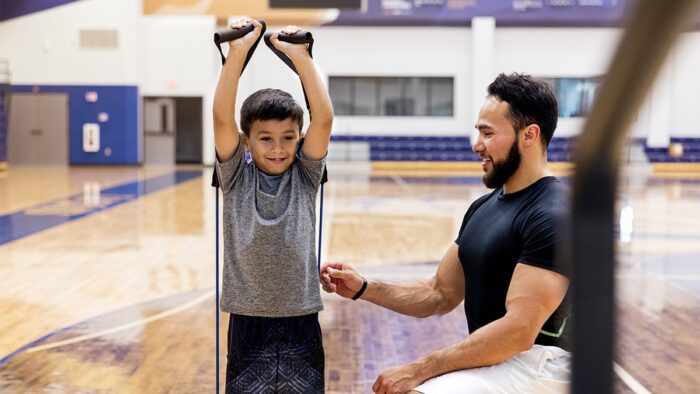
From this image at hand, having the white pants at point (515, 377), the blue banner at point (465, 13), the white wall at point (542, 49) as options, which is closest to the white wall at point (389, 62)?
the blue banner at point (465, 13)

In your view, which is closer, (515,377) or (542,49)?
(515,377)

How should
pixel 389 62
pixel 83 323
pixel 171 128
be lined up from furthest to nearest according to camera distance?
1. pixel 171 128
2. pixel 389 62
3. pixel 83 323

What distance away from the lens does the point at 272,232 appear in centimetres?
228

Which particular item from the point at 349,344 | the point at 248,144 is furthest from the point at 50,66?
the point at 248,144

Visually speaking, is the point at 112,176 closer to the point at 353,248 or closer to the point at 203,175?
the point at 203,175

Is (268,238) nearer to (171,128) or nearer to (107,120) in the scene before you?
(107,120)

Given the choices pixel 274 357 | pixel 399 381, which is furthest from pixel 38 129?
pixel 399 381

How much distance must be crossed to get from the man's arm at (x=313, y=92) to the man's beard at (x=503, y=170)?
0.47 m

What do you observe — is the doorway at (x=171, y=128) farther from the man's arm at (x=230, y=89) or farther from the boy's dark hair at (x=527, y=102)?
the boy's dark hair at (x=527, y=102)

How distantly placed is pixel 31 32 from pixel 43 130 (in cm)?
256

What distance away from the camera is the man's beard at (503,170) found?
7.59ft

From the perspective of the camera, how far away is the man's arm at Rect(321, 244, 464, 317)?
2430 mm

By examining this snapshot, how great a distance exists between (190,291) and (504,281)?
4.54 metres

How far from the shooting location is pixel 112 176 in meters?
19.1
